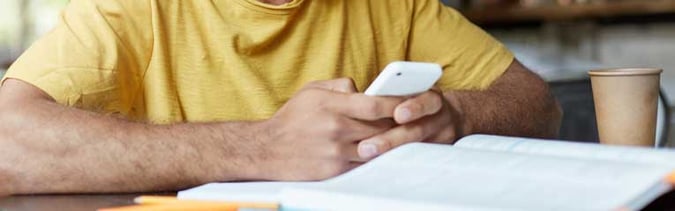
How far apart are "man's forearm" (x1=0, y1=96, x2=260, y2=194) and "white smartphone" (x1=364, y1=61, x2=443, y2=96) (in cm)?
17

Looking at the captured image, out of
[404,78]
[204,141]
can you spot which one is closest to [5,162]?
[204,141]

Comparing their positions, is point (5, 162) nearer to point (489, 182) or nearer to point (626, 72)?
point (489, 182)

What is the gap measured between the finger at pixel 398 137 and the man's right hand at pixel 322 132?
17 mm

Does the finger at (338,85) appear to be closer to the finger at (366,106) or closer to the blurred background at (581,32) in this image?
the finger at (366,106)

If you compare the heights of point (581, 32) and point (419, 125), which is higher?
point (419, 125)

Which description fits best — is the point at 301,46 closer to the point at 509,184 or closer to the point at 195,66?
the point at 195,66

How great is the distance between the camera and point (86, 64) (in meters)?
1.23

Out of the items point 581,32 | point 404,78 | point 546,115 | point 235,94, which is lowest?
point 581,32

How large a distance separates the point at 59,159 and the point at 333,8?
54 cm

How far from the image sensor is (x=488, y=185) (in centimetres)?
78

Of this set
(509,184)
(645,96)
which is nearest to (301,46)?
(645,96)

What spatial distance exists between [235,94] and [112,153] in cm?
34

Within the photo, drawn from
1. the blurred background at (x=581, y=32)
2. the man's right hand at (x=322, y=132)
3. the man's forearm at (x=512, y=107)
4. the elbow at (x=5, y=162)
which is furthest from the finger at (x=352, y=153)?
the blurred background at (x=581, y=32)

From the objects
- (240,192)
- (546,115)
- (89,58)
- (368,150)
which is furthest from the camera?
(546,115)
